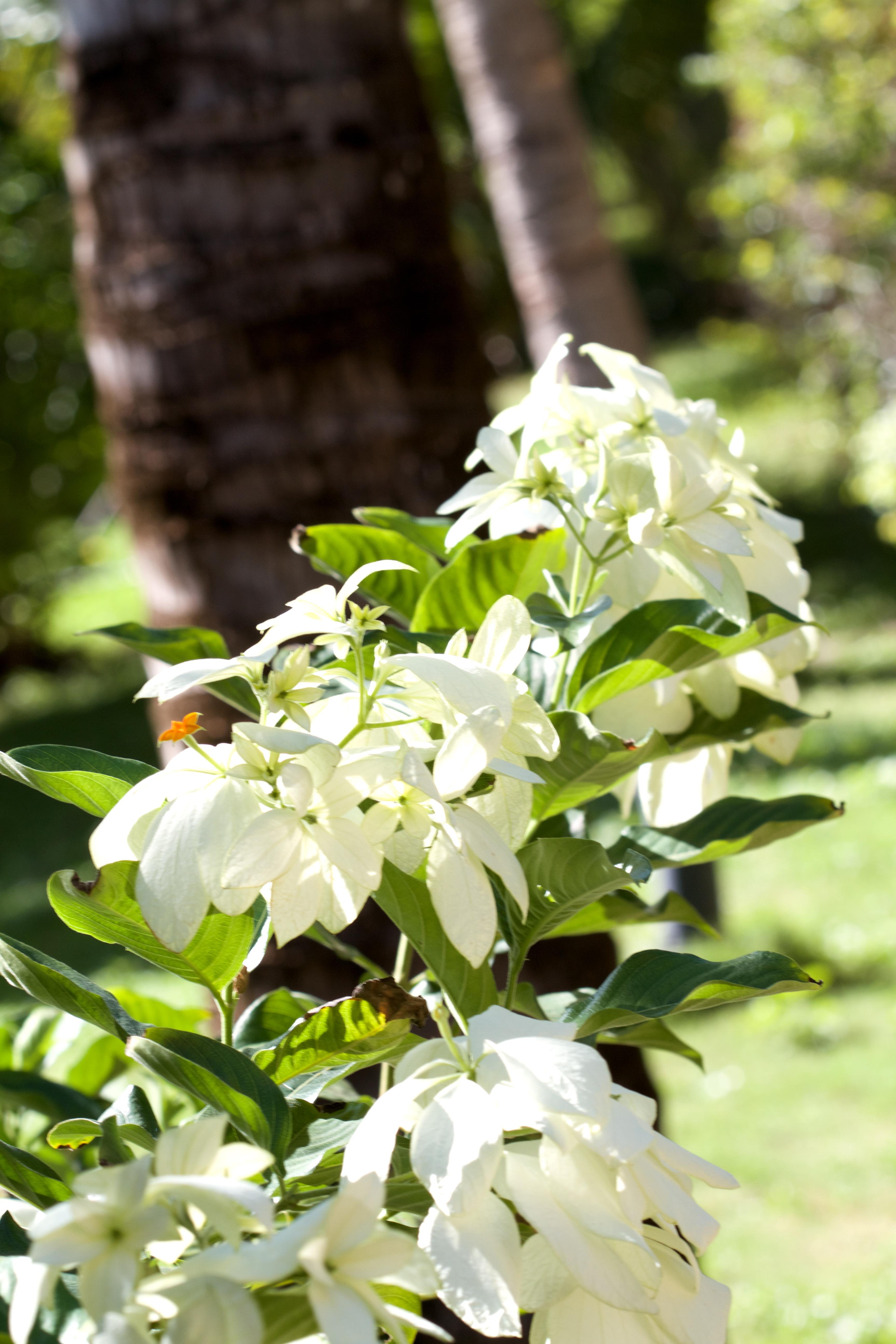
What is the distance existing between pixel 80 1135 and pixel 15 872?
5.26 meters

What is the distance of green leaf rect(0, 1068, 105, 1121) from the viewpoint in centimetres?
73

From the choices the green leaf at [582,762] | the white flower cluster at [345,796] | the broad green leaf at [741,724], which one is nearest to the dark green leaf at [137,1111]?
the white flower cluster at [345,796]

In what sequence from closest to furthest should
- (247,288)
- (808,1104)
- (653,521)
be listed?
(653,521) → (247,288) → (808,1104)

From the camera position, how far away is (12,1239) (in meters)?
0.46

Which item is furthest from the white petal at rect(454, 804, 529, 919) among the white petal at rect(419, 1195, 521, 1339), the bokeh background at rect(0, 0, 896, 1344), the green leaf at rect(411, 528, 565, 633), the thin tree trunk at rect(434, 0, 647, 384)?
the thin tree trunk at rect(434, 0, 647, 384)

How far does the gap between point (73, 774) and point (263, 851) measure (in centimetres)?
14

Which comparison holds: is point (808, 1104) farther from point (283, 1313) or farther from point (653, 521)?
point (283, 1313)

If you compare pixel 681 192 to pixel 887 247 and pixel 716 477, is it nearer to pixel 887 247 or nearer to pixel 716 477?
pixel 887 247

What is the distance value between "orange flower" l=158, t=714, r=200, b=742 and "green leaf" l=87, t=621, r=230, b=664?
0.67 feet

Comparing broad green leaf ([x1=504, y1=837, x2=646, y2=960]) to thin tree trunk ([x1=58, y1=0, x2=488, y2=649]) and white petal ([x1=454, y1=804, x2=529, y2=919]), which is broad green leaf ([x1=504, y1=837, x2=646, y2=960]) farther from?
thin tree trunk ([x1=58, y1=0, x2=488, y2=649])

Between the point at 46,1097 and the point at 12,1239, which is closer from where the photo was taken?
the point at 12,1239

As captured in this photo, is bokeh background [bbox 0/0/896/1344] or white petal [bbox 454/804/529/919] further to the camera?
bokeh background [bbox 0/0/896/1344]

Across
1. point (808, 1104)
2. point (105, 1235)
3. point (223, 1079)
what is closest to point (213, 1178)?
point (105, 1235)

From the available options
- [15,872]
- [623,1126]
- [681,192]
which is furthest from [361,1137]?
[681,192]
